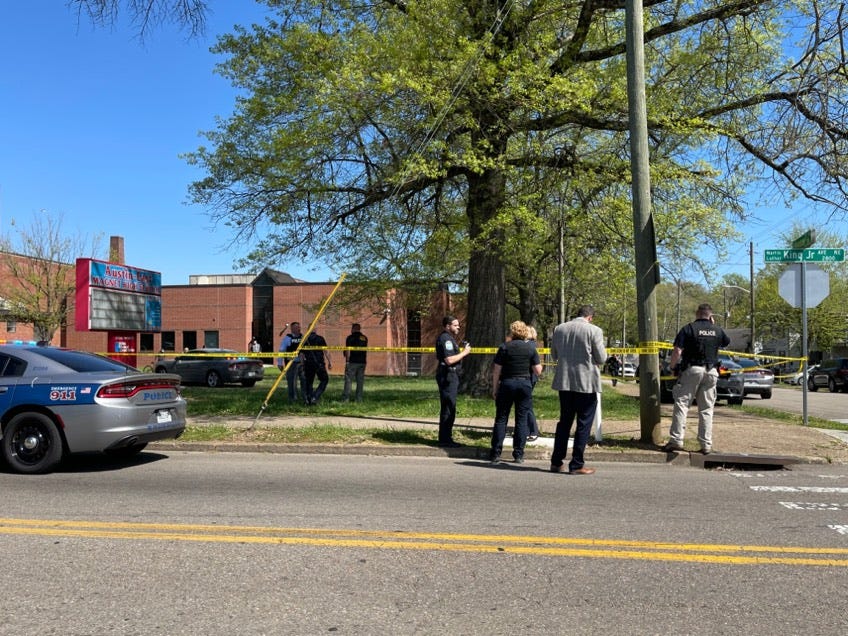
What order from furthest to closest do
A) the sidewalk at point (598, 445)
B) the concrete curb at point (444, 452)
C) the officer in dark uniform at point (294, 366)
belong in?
the officer in dark uniform at point (294, 366) < the sidewalk at point (598, 445) < the concrete curb at point (444, 452)

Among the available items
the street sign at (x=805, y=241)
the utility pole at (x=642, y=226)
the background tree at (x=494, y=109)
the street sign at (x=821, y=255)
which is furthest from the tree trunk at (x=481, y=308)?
the street sign at (x=821, y=255)

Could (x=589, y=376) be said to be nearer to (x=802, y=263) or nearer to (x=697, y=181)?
(x=802, y=263)

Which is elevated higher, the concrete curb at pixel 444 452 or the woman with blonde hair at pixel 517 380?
the woman with blonde hair at pixel 517 380

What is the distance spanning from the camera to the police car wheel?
775 centimetres

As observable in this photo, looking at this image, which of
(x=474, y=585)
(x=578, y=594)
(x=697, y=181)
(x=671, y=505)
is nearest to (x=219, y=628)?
(x=474, y=585)

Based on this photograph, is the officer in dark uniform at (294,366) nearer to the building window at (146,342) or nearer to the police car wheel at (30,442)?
the police car wheel at (30,442)

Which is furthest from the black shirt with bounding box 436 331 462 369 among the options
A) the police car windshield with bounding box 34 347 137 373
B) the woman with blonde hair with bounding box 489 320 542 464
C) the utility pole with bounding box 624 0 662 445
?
the police car windshield with bounding box 34 347 137 373

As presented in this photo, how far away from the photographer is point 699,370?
8922mm

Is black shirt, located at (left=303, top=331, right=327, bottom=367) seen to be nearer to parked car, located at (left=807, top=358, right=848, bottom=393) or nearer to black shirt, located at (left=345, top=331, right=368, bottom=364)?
black shirt, located at (left=345, top=331, right=368, bottom=364)

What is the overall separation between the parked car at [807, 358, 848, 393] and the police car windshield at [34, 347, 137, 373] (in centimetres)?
3306

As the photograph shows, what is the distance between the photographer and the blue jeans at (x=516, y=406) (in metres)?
8.48

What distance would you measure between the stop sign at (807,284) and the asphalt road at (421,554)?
566cm

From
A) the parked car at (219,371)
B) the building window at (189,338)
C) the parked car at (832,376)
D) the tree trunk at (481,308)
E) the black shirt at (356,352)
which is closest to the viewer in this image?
the black shirt at (356,352)

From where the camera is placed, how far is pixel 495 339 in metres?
15.7
